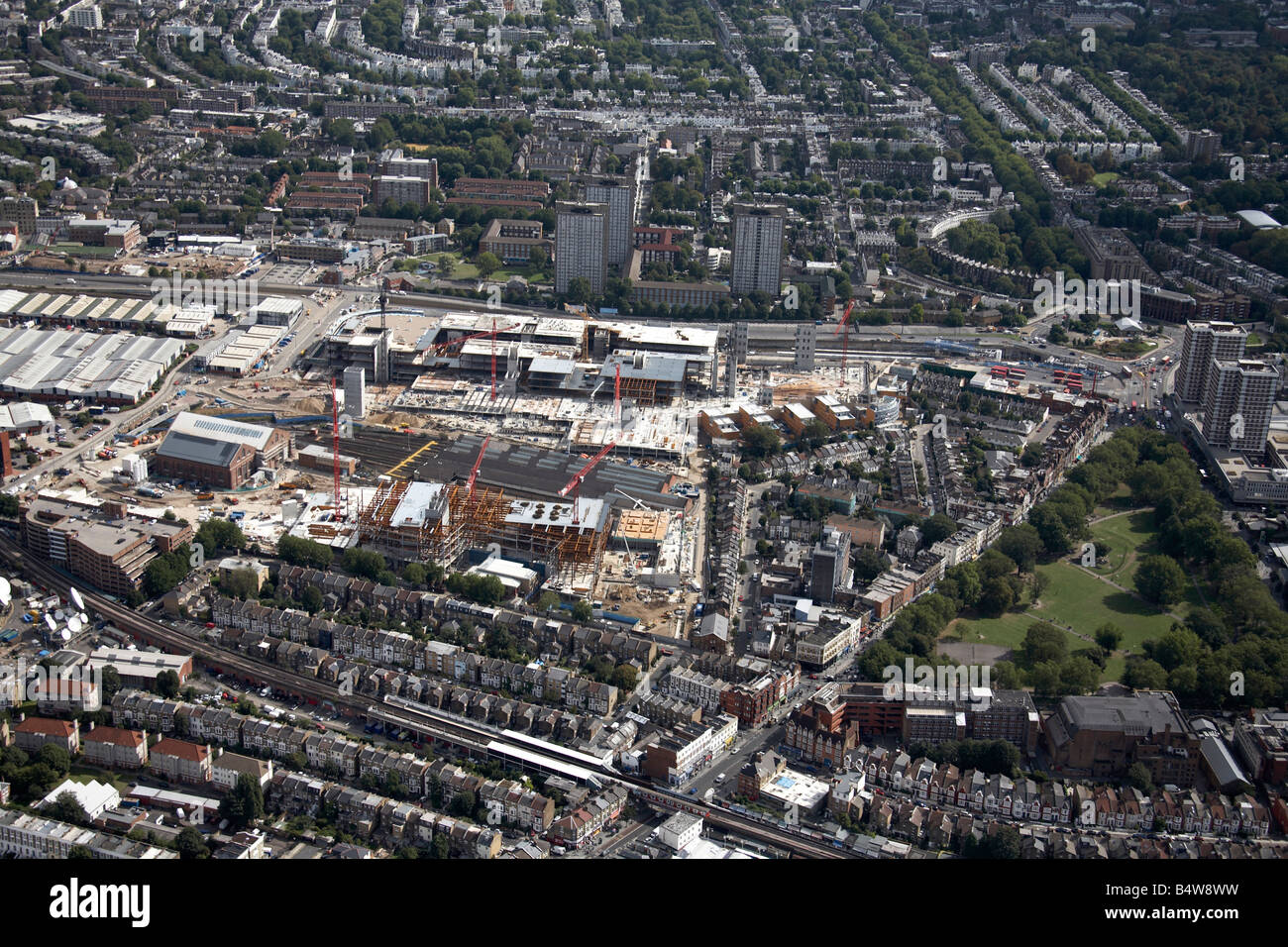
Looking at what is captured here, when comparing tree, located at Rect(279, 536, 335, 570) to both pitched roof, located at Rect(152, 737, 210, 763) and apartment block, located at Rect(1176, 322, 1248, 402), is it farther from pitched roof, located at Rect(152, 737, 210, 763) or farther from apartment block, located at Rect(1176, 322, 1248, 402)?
apartment block, located at Rect(1176, 322, 1248, 402)

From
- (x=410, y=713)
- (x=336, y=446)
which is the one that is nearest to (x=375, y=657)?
(x=410, y=713)

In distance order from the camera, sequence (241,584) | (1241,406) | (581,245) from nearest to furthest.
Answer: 1. (241,584)
2. (1241,406)
3. (581,245)

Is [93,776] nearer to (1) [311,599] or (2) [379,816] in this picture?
(2) [379,816]

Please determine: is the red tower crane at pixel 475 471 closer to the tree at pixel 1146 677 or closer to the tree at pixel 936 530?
the tree at pixel 936 530

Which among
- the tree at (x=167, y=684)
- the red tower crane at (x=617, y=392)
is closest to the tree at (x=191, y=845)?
the tree at (x=167, y=684)

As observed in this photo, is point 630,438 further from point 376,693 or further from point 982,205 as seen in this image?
point 982,205

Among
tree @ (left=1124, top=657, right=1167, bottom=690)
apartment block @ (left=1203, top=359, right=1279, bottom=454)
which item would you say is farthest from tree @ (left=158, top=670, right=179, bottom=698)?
apartment block @ (left=1203, top=359, right=1279, bottom=454)
